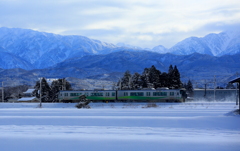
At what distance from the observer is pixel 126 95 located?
60.4 meters

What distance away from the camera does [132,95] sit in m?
60.1

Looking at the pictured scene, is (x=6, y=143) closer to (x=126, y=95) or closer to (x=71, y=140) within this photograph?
(x=71, y=140)

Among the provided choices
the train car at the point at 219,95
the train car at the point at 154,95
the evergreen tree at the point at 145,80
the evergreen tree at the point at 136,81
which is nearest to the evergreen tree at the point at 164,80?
the evergreen tree at the point at 145,80

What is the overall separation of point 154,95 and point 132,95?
4108 millimetres

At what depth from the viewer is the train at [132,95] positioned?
2267 inches

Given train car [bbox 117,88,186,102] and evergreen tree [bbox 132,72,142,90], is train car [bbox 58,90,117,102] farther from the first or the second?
evergreen tree [bbox 132,72,142,90]

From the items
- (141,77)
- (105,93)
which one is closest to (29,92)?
(141,77)

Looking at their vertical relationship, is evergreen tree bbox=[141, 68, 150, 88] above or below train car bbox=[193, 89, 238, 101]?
above

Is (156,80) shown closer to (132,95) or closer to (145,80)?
(145,80)

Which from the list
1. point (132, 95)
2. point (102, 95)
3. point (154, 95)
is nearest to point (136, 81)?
point (102, 95)

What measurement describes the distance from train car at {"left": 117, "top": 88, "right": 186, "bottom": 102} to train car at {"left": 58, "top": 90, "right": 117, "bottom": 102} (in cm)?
153

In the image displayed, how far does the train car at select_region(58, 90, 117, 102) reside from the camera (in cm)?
6122

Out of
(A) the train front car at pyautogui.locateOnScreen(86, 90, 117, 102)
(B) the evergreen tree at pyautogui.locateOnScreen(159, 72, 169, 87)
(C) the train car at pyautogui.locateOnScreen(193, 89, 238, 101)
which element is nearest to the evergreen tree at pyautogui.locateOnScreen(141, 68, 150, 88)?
(B) the evergreen tree at pyautogui.locateOnScreen(159, 72, 169, 87)

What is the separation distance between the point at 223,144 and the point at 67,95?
2150 inches
